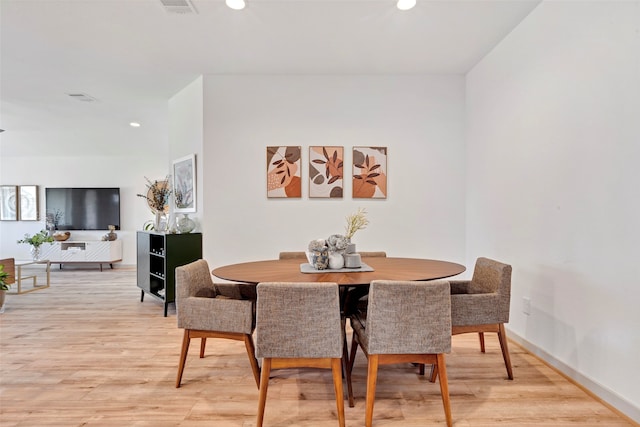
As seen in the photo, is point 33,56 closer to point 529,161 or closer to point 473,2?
point 473,2

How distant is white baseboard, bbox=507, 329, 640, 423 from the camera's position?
1803 millimetres

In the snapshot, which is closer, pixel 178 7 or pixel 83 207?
pixel 178 7

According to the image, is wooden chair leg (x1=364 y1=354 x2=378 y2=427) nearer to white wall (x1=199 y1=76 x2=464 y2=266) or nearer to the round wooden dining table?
the round wooden dining table

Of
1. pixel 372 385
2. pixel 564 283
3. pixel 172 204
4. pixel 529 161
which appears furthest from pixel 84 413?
pixel 529 161

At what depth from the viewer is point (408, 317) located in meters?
1.69

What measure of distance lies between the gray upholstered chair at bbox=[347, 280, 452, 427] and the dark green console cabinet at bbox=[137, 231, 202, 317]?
2.67 metres

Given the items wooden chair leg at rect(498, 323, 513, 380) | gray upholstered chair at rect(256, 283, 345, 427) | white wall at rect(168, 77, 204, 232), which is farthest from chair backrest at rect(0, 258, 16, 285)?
wooden chair leg at rect(498, 323, 513, 380)

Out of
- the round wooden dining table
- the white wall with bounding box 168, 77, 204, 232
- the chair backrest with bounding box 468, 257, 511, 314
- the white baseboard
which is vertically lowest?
the white baseboard

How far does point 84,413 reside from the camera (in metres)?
1.92

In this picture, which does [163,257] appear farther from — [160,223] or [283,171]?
[283,171]

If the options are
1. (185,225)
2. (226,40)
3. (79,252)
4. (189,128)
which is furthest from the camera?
(79,252)

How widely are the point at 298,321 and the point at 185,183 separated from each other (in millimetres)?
2986

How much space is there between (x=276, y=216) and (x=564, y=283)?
2.61 meters

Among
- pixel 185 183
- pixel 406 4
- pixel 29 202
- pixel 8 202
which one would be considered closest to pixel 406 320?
pixel 406 4
